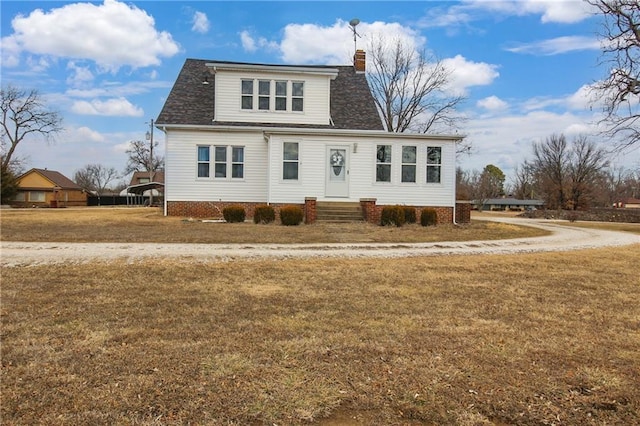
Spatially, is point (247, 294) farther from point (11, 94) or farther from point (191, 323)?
point (11, 94)

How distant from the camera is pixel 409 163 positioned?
1780 cm

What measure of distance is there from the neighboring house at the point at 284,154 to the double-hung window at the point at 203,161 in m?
0.04

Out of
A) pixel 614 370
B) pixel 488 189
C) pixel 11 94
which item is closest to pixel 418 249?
pixel 614 370

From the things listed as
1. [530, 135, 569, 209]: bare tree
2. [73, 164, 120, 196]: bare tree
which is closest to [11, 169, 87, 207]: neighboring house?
[73, 164, 120, 196]: bare tree

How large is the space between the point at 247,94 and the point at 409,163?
779 cm

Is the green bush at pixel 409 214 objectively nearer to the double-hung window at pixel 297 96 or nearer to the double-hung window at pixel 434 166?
the double-hung window at pixel 434 166

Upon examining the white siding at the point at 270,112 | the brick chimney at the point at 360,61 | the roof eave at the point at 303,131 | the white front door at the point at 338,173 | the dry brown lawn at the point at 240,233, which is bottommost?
the dry brown lawn at the point at 240,233

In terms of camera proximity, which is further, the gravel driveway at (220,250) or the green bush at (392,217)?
the green bush at (392,217)

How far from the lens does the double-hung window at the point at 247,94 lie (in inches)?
759

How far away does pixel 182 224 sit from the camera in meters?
14.5

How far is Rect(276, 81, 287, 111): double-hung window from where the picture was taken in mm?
19547

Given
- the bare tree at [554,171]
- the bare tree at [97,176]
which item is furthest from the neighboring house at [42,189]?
the bare tree at [554,171]

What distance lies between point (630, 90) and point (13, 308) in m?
25.1

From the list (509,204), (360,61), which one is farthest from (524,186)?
(360,61)
